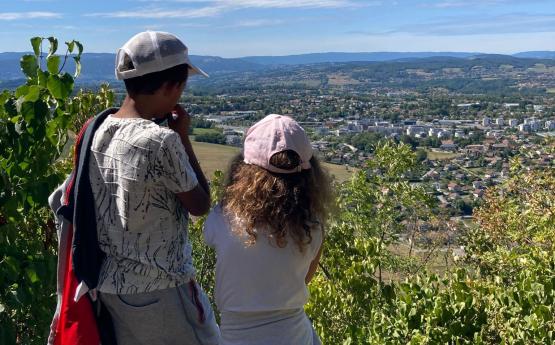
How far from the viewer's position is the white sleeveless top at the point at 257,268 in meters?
2.08

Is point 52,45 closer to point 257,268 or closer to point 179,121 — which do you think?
point 179,121

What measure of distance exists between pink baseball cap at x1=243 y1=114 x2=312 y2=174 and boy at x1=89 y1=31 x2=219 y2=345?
0.65ft

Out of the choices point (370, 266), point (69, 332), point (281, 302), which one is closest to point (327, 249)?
point (370, 266)

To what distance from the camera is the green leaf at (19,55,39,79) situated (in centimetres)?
259

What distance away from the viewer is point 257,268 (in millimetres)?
2084

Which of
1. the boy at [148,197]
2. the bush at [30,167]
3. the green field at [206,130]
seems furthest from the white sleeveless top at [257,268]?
the green field at [206,130]

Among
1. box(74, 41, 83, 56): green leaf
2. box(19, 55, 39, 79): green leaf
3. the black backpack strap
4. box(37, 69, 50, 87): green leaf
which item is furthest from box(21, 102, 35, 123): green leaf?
the black backpack strap

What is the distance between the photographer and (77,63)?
2723 millimetres

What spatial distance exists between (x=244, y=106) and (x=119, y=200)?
51.7 meters

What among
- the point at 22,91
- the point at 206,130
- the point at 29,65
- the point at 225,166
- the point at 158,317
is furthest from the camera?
the point at 206,130

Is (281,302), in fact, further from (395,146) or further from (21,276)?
(395,146)

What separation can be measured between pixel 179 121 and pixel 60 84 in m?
0.73

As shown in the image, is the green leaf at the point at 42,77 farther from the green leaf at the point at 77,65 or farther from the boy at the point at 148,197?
the boy at the point at 148,197

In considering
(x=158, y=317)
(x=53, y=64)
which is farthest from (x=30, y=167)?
(x=158, y=317)
